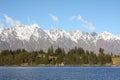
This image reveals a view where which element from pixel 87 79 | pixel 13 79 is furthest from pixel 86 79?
pixel 13 79

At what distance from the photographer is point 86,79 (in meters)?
135

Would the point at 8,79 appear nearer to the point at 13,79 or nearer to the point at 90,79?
the point at 13,79

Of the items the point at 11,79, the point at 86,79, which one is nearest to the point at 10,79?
the point at 11,79

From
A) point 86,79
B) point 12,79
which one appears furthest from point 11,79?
point 86,79

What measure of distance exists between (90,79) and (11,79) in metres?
34.2

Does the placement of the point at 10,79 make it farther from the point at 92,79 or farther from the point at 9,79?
the point at 92,79

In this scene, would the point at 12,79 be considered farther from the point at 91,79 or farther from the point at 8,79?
the point at 91,79

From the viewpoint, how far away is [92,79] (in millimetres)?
135750

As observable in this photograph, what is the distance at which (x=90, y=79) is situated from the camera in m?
136

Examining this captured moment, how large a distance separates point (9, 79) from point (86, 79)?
109 feet

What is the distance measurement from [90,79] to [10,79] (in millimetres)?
34584

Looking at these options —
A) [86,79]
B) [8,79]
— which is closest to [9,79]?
[8,79]

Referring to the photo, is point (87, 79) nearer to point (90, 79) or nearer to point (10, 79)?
point (90, 79)

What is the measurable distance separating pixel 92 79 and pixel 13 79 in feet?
112
